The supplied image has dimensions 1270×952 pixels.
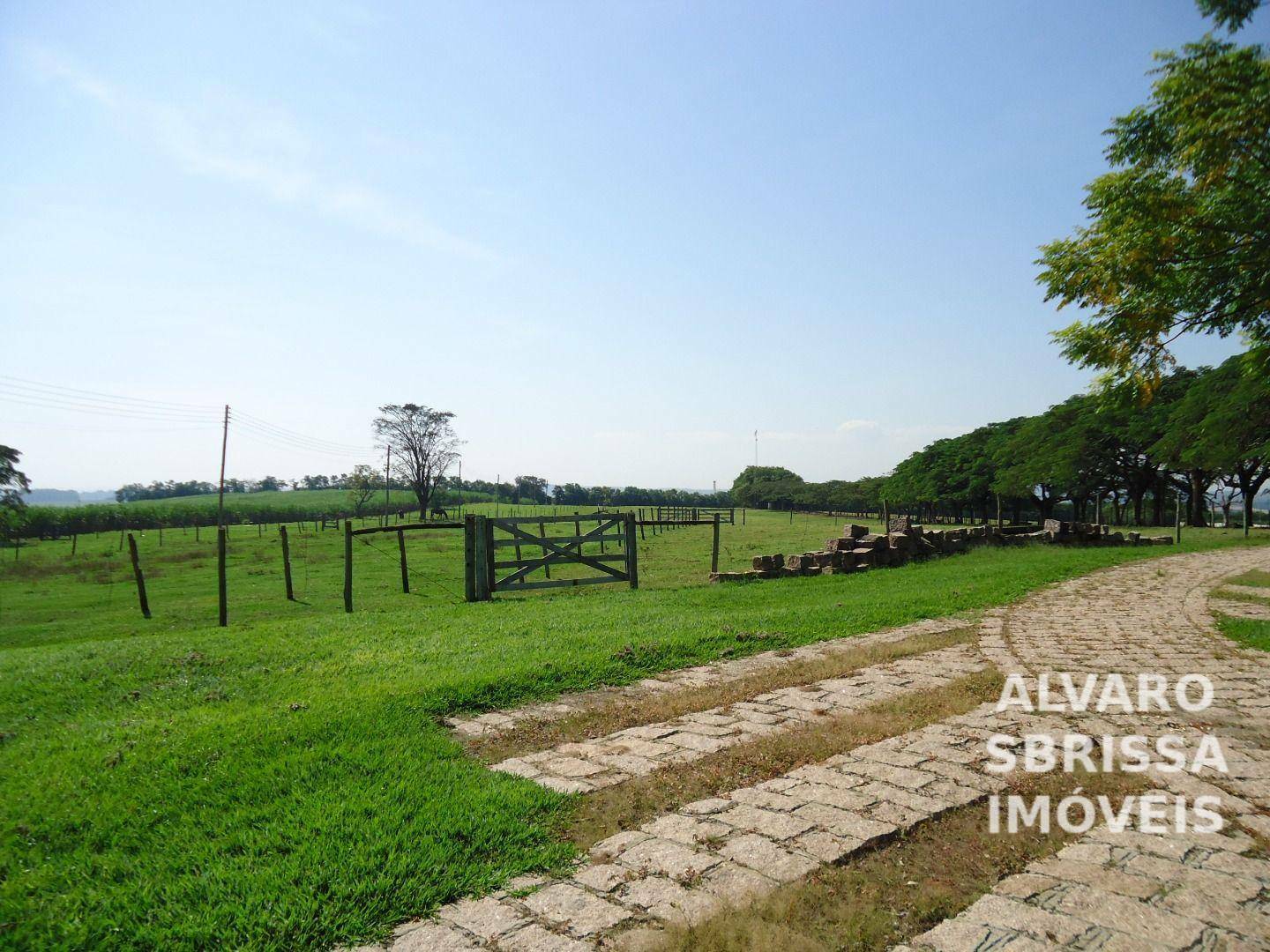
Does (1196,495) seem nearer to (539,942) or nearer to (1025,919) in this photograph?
(1025,919)

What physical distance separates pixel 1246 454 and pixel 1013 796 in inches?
1401

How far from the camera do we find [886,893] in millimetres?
3139

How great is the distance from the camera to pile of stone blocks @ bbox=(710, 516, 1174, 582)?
1684 cm

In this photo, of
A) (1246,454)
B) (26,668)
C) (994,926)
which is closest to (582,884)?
(994,926)

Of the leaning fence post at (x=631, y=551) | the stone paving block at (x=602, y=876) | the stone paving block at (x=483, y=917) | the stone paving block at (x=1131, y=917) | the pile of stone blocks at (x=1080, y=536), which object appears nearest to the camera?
the stone paving block at (x=1131, y=917)

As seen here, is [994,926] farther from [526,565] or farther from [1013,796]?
[526,565]

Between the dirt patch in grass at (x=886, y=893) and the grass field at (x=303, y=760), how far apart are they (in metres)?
1.01

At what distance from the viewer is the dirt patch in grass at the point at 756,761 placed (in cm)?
396

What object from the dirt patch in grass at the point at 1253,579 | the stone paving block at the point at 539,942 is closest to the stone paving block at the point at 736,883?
the stone paving block at the point at 539,942

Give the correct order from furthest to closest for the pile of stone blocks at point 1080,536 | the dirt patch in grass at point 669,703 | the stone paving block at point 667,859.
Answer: the pile of stone blocks at point 1080,536, the dirt patch in grass at point 669,703, the stone paving block at point 667,859

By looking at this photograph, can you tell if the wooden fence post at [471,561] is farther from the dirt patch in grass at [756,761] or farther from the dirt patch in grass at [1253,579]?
the dirt patch in grass at [1253,579]

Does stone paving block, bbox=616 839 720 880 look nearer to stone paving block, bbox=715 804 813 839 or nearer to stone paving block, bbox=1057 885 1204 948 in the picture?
stone paving block, bbox=715 804 813 839

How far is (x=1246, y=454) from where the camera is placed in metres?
30.6

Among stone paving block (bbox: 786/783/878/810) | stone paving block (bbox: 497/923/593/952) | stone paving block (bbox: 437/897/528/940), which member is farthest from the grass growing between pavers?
stone paving block (bbox: 437/897/528/940)
